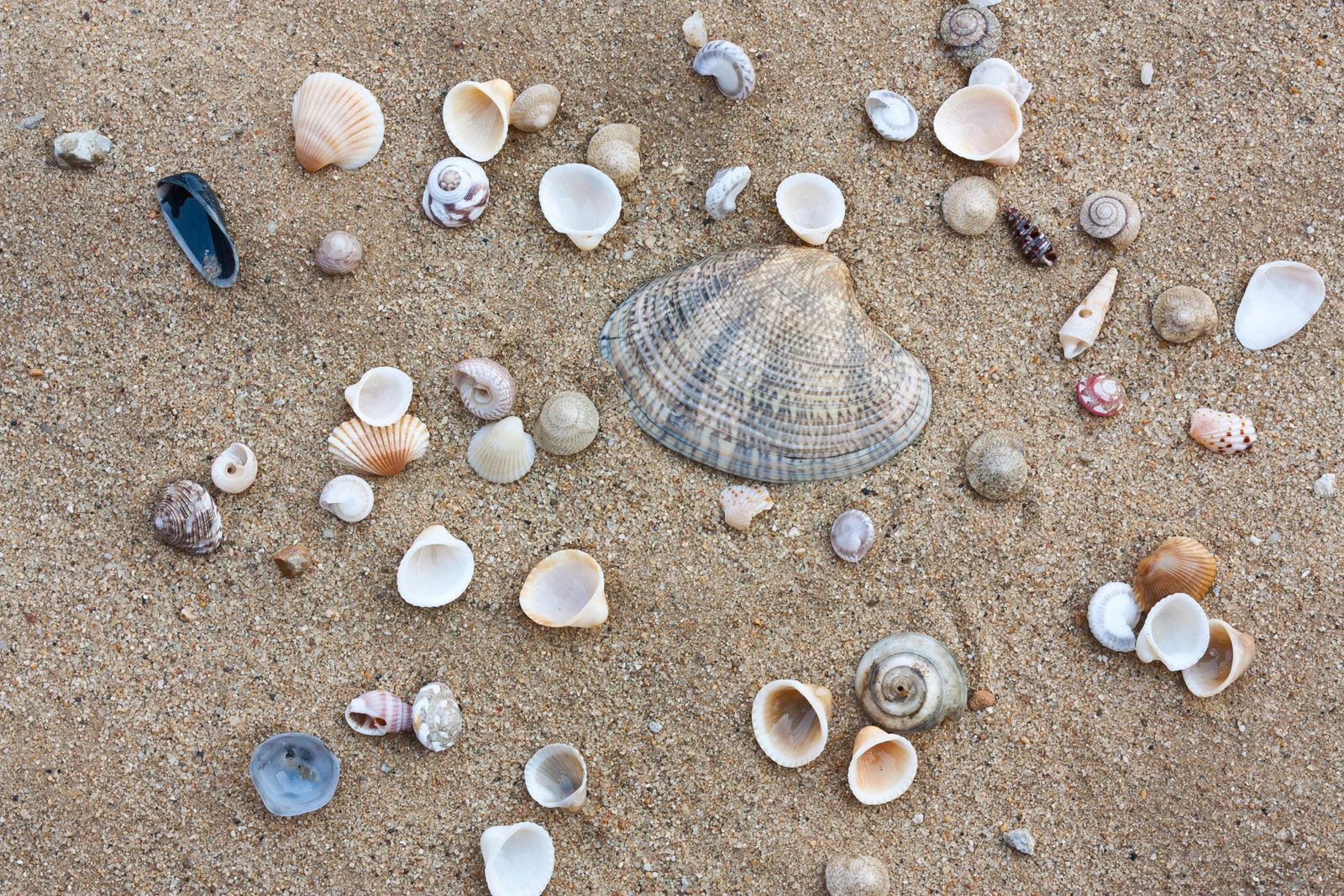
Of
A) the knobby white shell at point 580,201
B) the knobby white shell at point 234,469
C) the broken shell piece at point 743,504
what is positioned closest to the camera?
the knobby white shell at point 234,469

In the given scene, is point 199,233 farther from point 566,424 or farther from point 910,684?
point 910,684

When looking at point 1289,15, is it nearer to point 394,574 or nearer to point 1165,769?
point 1165,769

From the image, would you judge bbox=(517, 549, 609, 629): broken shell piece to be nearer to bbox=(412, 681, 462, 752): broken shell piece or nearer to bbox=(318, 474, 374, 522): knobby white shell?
bbox=(412, 681, 462, 752): broken shell piece

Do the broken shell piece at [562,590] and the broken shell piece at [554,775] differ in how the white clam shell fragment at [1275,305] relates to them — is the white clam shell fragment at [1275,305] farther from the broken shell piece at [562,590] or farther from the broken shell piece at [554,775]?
the broken shell piece at [554,775]

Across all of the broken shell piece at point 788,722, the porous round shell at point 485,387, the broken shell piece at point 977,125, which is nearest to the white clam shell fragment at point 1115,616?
the broken shell piece at point 788,722

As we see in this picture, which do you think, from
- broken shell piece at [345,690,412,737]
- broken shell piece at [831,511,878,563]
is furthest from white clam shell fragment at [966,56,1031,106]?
broken shell piece at [345,690,412,737]

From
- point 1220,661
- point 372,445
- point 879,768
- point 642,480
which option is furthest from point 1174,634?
point 372,445
